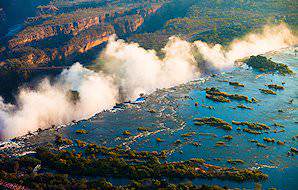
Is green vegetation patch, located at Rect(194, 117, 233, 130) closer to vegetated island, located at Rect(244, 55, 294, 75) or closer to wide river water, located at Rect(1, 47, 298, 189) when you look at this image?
wide river water, located at Rect(1, 47, 298, 189)

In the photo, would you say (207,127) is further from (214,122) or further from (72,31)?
(72,31)

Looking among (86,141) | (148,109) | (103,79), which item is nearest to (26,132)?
(86,141)

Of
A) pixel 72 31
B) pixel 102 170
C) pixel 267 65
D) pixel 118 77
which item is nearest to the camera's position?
pixel 102 170

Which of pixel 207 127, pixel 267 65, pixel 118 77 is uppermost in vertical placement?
pixel 267 65

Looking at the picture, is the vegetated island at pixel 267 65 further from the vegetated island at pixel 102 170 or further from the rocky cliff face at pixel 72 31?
the vegetated island at pixel 102 170

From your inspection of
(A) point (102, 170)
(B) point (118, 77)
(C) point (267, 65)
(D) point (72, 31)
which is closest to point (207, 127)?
(A) point (102, 170)

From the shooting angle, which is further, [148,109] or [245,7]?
[245,7]

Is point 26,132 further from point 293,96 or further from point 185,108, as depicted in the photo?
point 293,96
